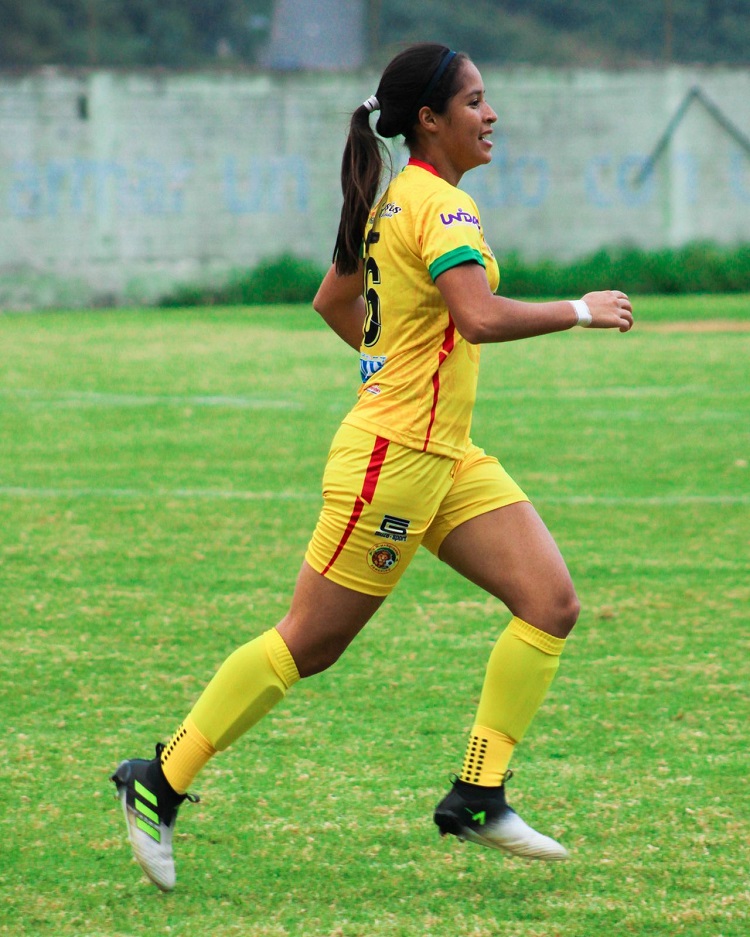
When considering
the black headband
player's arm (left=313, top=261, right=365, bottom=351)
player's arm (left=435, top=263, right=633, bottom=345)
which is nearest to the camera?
player's arm (left=435, top=263, right=633, bottom=345)

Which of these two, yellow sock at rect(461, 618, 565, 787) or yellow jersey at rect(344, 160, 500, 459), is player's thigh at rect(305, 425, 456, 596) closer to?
yellow jersey at rect(344, 160, 500, 459)

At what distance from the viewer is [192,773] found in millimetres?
3951

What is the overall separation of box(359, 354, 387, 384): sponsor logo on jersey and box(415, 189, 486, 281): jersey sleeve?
320mm

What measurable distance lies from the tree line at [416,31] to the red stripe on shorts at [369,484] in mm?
23305

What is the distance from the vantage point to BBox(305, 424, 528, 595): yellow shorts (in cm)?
386

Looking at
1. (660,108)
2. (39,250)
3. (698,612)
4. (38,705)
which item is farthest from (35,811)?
(660,108)

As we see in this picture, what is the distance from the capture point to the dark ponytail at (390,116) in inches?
153

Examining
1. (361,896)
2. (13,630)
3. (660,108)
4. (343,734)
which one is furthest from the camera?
(660,108)

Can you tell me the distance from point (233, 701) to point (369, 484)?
26.3 inches

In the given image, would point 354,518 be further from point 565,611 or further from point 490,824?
point 490,824

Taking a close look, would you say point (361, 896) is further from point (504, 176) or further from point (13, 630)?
point (504, 176)

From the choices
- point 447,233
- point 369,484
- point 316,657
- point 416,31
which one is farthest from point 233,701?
point 416,31

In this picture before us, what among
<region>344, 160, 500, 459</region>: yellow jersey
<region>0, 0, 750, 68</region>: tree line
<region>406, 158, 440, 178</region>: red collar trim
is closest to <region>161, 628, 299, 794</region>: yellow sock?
<region>344, 160, 500, 459</region>: yellow jersey

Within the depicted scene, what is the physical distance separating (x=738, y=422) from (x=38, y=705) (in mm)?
7902
